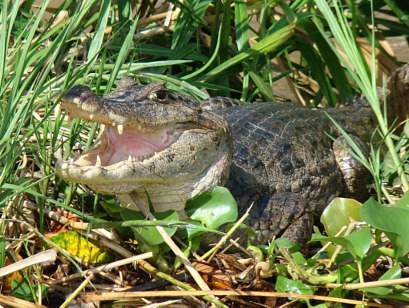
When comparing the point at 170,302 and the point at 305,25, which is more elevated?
the point at 305,25

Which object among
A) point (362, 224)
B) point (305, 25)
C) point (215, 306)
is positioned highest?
point (305, 25)

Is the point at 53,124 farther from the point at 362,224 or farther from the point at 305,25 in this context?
the point at 305,25

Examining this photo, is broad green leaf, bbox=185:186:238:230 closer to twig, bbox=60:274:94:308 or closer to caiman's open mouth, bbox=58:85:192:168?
caiman's open mouth, bbox=58:85:192:168

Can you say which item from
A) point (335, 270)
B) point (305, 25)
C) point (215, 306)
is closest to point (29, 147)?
point (215, 306)

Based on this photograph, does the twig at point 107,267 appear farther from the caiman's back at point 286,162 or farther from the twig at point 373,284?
the caiman's back at point 286,162

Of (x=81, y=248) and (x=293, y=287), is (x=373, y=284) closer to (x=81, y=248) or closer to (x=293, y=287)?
(x=293, y=287)

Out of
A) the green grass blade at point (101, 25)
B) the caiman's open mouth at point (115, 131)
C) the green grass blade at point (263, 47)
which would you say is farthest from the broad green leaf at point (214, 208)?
the green grass blade at point (263, 47)
